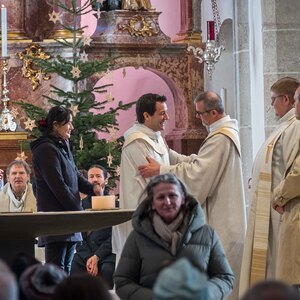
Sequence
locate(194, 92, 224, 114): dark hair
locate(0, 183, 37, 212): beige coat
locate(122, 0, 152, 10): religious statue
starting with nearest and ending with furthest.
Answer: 1. locate(194, 92, 224, 114): dark hair
2. locate(0, 183, 37, 212): beige coat
3. locate(122, 0, 152, 10): religious statue

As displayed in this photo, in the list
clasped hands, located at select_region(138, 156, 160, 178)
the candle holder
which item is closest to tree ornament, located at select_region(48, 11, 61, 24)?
the candle holder

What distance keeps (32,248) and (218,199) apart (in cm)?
151

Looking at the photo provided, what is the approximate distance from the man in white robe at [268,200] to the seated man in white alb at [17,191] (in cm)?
180

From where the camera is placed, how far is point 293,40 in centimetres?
Answer: 1139

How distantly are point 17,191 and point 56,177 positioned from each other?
35.4 inches

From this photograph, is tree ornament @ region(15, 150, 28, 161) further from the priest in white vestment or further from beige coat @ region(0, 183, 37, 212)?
the priest in white vestment

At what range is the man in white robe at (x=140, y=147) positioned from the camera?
809 cm

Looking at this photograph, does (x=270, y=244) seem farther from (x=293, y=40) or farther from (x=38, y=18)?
(x=38, y=18)

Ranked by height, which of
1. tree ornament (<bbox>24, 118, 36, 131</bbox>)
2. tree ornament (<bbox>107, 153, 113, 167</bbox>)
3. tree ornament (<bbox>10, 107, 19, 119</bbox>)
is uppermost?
tree ornament (<bbox>10, 107, 19, 119</bbox>)

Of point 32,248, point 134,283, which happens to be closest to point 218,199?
point 32,248

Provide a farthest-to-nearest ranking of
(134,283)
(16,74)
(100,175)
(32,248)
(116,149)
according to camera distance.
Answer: (16,74) → (116,149) → (100,175) → (32,248) → (134,283)

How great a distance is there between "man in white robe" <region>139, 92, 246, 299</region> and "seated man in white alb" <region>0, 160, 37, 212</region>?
1.44m

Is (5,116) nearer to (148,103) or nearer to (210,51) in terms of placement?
(210,51)

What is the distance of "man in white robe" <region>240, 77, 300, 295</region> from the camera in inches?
311
